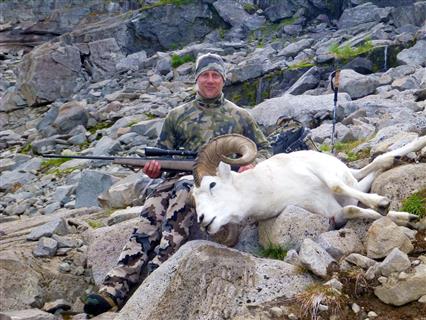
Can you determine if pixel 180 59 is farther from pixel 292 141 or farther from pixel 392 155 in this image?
pixel 392 155

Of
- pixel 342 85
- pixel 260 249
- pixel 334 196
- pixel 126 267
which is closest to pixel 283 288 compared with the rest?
→ pixel 260 249

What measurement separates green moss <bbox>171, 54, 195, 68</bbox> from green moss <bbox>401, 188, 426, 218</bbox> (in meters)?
30.4

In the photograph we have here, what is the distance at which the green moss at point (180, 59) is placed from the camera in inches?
1457

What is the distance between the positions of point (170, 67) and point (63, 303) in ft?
95.1

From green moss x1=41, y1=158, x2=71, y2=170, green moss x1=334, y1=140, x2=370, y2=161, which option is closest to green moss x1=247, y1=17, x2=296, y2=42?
green moss x1=41, y1=158, x2=71, y2=170

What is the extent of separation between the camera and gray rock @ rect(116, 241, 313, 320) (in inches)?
254

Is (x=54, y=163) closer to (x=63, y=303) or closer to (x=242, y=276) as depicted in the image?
(x=63, y=303)

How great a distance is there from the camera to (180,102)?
28.7 meters

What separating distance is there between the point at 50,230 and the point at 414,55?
1791cm

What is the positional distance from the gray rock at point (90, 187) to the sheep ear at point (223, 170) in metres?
8.07

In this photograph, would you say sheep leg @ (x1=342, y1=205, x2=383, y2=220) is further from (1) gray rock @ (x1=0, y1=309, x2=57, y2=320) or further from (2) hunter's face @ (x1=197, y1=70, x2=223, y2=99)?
(1) gray rock @ (x1=0, y1=309, x2=57, y2=320)

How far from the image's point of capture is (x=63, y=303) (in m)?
8.73

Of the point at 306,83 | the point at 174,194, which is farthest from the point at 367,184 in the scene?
the point at 306,83

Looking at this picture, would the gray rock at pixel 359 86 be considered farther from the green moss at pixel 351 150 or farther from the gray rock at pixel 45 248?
the gray rock at pixel 45 248
